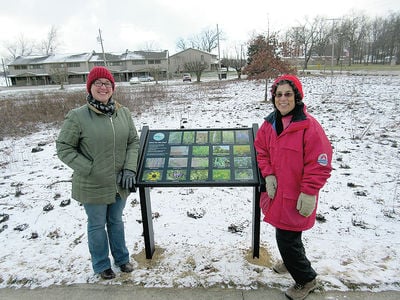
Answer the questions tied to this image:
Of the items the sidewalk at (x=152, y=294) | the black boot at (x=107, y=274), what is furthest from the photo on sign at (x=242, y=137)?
the black boot at (x=107, y=274)

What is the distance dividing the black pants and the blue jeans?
5.03 feet

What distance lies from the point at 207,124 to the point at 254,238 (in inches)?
251

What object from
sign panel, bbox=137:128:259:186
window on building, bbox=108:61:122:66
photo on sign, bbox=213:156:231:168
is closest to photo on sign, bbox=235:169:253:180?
sign panel, bbox=137:128:259:186

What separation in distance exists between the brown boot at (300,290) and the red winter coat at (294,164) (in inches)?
24.3

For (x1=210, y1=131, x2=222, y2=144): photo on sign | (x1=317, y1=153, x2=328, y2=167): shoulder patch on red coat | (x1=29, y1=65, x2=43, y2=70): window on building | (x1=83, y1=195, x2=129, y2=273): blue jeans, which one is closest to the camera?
(x1=317, y1=153, x2=328, y2=167): shoulder patch on red coat

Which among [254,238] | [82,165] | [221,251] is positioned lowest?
[221,251]

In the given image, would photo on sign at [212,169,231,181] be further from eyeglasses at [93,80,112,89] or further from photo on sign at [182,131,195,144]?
eyeglasses at [93,80,112,89]

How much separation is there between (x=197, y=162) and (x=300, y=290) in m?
1.50

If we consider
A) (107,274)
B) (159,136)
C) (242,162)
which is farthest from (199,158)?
(107,274)

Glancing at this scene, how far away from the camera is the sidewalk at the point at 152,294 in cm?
248

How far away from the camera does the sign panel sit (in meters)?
2.72

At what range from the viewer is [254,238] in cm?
296

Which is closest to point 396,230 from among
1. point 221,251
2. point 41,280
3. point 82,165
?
point 221,251

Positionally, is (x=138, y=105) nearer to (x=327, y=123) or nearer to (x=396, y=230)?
(x=327, y=123)
